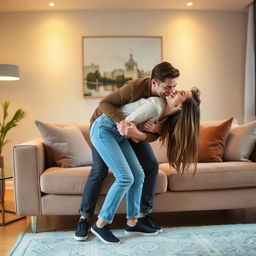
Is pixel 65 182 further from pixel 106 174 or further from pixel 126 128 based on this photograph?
pixel 126 128

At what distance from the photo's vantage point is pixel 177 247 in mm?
1967

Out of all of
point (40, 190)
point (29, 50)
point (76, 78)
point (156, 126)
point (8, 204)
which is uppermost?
point (29, 50)

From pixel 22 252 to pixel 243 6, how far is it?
12.0 feet

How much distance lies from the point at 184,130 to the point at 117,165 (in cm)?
46

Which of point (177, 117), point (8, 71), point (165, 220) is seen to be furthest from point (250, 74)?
point (8, 71)

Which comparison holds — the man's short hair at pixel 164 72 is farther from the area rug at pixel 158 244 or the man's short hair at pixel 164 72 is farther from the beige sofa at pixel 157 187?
the area rug at pixel 158 244

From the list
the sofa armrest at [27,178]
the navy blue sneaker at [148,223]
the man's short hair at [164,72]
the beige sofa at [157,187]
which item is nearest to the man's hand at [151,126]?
Result: the man's short hair at [164,72]

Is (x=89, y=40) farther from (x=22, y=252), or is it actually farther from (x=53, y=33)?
(x=22, y=252)

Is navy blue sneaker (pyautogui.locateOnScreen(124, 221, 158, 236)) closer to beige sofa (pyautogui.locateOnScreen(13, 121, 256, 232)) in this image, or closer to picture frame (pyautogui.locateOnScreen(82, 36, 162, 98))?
beige sofa (pyautogui.locateOnScreen(13, 121, 256, 232))

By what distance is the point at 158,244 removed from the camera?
6.62 feet

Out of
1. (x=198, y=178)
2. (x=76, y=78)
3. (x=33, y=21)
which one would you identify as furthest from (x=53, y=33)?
(x=198, y=178)

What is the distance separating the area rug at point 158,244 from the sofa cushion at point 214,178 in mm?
296

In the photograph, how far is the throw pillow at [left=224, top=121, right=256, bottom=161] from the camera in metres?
2.62

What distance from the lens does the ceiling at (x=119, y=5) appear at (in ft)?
12.0
